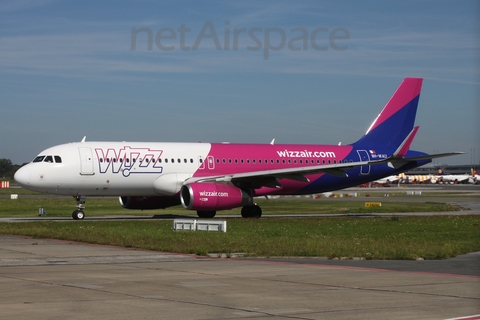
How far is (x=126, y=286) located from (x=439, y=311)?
5789 millimetres

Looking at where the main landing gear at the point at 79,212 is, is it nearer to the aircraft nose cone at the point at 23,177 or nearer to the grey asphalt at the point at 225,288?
the aircraft nose cone at the point at 23,177

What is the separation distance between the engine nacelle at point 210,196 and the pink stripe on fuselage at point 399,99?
41.2 feet

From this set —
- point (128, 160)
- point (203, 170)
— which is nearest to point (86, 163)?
point (128, 160)

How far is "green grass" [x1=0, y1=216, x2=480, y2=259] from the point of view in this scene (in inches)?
818

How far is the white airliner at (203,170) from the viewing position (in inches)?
1458

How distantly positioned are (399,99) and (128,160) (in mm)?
18215

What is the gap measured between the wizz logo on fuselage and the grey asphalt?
17.5m

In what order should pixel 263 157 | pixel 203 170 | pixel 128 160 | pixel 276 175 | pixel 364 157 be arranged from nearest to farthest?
1. pixel 128 160
2. pixel 276 175
3. pixel 203 170
4. pixel 263 157
5. pixel 364 157

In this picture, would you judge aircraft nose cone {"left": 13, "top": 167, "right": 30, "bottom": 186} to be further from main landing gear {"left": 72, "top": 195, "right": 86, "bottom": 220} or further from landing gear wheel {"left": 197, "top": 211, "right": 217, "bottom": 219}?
landing gear wheel {"left": 197, "top": 211, "right": 217, "bottom": 219}

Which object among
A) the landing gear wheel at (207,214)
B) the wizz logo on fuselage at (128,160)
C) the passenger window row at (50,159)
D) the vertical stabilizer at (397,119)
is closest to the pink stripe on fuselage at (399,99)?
the vertical stabilizer at (397,119)

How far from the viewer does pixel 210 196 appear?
3681 cm

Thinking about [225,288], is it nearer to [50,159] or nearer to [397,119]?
[50,159]

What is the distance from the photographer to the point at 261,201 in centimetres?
5644

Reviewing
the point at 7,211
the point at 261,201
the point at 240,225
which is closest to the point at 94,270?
the point at 240,225
